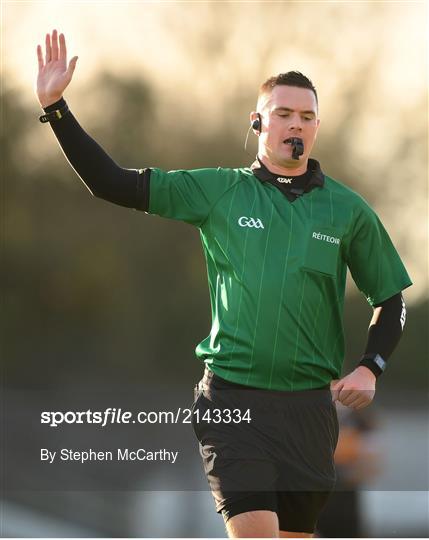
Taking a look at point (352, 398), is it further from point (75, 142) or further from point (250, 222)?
point (75, 142)

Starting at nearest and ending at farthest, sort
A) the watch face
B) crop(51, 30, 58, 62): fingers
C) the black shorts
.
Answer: the black shorts → crop(51, 30, 58, 62): fingers → the watch face

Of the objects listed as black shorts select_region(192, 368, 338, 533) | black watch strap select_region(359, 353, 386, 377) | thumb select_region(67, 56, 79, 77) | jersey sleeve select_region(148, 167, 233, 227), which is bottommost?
black shorts select_region(192, 368, 338, 533)

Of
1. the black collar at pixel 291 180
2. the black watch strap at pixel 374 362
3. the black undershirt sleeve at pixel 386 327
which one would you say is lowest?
the black watch strap at pixel 374 362

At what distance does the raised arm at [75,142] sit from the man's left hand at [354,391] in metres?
1.24

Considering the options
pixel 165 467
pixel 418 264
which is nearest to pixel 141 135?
pixel 418 264

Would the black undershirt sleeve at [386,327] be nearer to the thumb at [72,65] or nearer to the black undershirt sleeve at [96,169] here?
the black undershirt sleeve at [96,169]

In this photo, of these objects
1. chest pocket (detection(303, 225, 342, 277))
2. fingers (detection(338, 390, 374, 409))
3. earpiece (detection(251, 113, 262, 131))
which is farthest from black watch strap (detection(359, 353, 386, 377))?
earpiece (detection(251, 113, 262, 131))

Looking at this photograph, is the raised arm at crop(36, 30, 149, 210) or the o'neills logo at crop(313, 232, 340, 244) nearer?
the raised arm at crop(36, 30, 149, 210)

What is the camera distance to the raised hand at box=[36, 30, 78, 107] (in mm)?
5090

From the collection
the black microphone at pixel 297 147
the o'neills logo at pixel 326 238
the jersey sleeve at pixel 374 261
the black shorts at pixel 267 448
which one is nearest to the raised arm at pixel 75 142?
the black microphone at pixel 297 147

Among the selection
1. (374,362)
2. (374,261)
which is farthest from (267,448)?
(374,261)

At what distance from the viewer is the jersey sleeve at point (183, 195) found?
5301 millimetres

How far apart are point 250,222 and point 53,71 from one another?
1.13 m

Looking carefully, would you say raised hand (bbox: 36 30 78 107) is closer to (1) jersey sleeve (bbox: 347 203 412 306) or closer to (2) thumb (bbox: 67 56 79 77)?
(2) thumb (bbox: 67 56 79 77)
